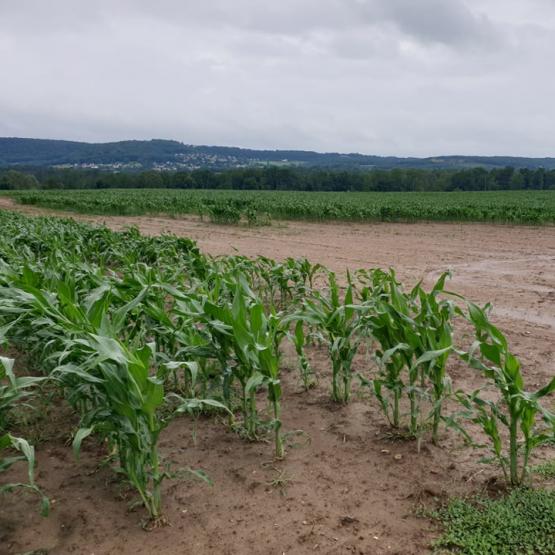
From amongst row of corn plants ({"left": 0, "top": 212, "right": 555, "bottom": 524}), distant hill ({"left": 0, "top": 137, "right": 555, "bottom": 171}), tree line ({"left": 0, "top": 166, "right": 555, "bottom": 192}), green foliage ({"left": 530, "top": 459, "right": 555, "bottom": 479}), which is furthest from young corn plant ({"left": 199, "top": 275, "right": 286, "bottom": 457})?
distant hill ({"left": 0, "top": 137, "right": 555, "bottom": 171})

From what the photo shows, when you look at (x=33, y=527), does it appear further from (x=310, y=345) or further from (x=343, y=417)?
(x=310, y=345)

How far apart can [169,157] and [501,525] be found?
567 feet

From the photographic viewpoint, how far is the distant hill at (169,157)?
505 feet

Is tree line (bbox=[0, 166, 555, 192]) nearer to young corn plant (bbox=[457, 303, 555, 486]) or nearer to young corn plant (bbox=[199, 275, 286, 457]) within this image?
young corn plant (bbox=[199, 275, 286, 457])

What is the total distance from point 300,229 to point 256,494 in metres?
17.6

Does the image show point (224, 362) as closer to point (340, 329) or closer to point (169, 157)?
point (340, 329)

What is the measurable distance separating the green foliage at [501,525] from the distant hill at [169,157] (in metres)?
150

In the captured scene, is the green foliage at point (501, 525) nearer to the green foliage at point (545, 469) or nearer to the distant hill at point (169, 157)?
the green foliage at point (545, 469)

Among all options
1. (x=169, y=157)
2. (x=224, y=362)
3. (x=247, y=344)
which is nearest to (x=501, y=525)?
(x=247, y=344)

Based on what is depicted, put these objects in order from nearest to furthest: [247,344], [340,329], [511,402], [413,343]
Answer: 1. [511,402]
2. [247,344]
3. [413,343]
4. [340,329]

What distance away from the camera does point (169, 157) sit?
16662 centimetres

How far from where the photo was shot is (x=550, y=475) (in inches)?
121

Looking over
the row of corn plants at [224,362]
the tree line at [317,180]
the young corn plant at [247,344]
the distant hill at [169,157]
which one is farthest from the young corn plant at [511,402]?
the distant hill at [169,157]

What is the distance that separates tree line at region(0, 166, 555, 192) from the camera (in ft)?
231
